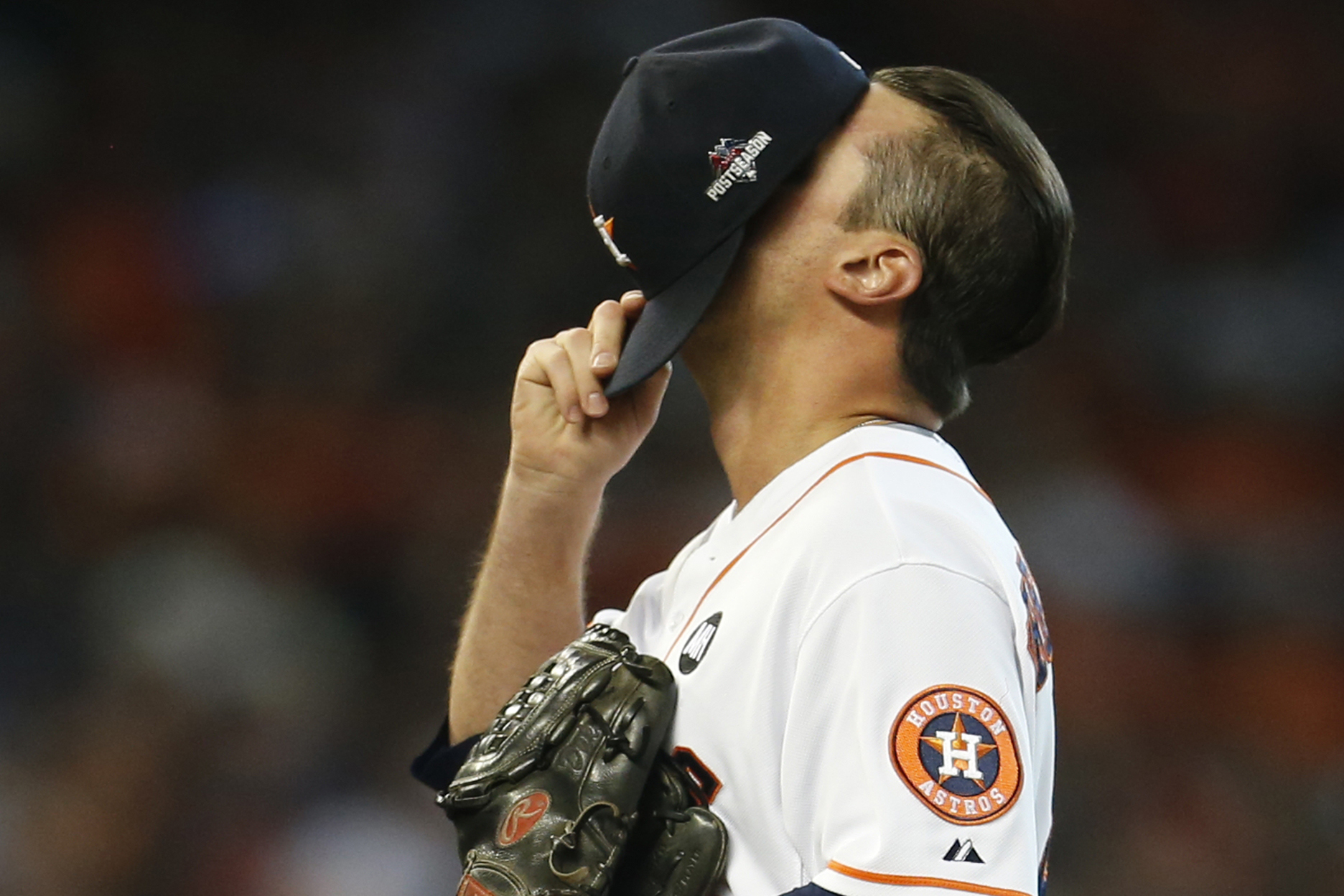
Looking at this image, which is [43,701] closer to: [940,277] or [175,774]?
[175,774]

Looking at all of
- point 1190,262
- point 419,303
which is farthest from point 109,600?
point 1190,262

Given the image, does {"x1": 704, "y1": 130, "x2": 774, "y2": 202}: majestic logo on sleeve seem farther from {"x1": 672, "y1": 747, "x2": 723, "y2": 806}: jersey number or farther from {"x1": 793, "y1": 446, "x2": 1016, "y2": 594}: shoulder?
{"x1": 672, "y1": 747, "x2": 723, "y2": 806}: jersey number

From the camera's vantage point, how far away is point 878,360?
153 centimetres

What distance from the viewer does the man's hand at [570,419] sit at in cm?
177

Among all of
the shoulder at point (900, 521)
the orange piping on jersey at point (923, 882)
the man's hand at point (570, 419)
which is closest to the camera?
the orange piping on jersey at point (923, 882)

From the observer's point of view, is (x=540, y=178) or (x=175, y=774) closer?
(x=175, y=774)

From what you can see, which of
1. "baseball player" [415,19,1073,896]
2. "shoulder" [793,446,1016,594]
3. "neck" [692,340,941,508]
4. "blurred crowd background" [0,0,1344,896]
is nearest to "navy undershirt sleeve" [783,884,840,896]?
"baseball player" [415,19,1073,896]

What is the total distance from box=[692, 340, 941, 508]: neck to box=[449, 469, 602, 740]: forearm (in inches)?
11.3

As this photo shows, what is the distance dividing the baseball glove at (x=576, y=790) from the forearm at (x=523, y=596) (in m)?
0.37

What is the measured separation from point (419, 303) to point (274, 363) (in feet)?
1.57

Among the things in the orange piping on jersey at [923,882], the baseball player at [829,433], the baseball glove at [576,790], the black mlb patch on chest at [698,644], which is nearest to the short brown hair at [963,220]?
the baseball player at [829,433]

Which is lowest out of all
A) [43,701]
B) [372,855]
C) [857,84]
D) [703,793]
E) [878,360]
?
[372,855]

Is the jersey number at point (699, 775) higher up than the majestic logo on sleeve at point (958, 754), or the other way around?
the majestic logo on sleeve at point (958, 754)

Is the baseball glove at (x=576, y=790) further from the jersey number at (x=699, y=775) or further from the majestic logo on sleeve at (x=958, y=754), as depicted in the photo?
the majestic logo on sleeve at (x=958, y=754)
